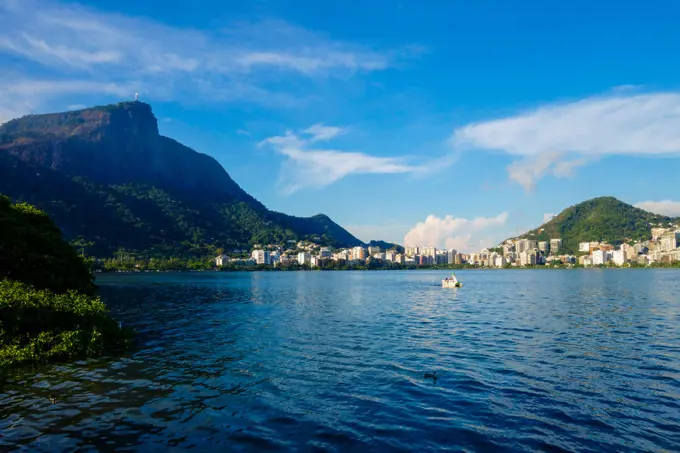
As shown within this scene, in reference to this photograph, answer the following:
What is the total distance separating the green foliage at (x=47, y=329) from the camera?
24.4 m

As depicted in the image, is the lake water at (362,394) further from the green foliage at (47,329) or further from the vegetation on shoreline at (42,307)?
the vegetation on shoreline at (42,307)

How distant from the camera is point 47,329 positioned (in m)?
26.4

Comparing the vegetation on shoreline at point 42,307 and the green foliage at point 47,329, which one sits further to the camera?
the vegetation on shoreline at point 42,307

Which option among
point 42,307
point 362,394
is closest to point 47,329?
point 42,307

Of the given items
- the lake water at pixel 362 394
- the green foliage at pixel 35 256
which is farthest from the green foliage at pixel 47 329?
the green foliage at pixel 35 256

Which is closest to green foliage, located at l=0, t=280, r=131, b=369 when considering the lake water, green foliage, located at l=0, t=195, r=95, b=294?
the lake water

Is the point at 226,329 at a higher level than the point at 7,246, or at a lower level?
lower

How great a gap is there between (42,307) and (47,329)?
1423 mm

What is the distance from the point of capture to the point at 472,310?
56625 millimetres

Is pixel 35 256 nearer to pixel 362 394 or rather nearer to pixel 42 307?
pixel 42 307

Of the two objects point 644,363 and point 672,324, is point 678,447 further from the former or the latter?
point 672,324

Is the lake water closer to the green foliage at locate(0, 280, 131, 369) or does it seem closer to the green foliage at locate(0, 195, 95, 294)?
the green foliage at locate(0, 280, 131, 369)

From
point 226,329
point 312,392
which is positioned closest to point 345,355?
point 312,392

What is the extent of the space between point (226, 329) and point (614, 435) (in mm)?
32915
